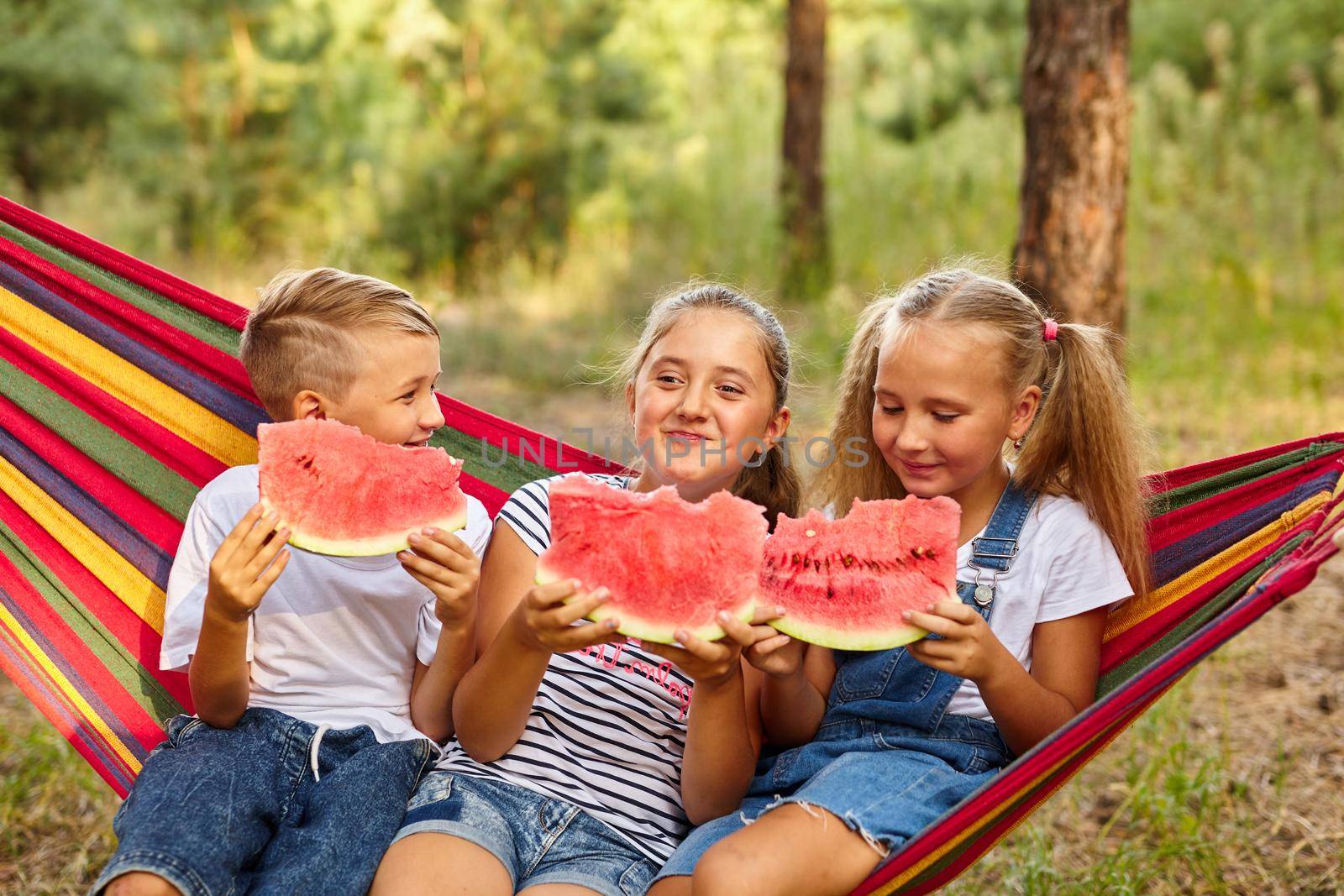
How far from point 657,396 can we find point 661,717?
0.73 metres

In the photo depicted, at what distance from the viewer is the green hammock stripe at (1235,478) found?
2.36m

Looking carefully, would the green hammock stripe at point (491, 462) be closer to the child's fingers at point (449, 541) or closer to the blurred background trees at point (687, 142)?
the child's fingers at point (449, 541)

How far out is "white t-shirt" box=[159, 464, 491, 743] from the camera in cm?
251

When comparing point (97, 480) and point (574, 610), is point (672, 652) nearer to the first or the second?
point (574, 610)

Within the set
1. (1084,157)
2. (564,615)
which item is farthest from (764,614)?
(1084,157)

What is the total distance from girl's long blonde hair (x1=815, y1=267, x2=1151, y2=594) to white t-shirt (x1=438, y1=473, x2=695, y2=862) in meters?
0.96

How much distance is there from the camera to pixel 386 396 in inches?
103

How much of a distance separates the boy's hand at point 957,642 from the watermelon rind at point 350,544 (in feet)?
3.31

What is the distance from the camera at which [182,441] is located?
299cm

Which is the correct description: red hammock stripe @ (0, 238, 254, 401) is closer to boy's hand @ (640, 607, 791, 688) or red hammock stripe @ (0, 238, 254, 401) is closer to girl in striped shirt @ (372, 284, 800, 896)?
girl in striped shirt @ (372, 284, 800, 896)

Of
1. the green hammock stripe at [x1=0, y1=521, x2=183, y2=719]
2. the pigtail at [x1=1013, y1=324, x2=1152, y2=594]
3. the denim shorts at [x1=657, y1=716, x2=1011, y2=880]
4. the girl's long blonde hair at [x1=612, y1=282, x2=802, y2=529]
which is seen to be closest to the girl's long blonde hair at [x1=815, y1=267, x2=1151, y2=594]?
the pigtail at [x1=1013, y1=324, x2=1152, y2=594]

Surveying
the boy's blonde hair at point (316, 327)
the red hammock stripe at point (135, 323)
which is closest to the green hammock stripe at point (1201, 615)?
the boy's blonde hair at point (316, 327)

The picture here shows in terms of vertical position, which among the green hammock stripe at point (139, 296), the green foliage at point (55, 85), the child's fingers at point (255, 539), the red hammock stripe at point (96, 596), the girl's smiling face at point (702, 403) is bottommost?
the red hammock stripe at point (96, 596)

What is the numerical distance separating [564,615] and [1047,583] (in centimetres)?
110
